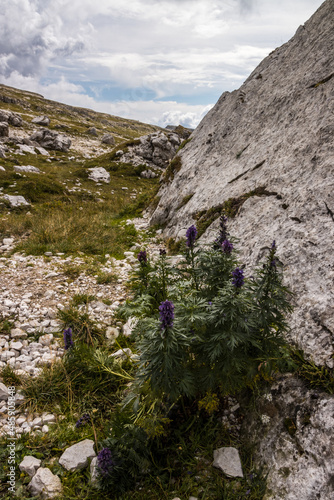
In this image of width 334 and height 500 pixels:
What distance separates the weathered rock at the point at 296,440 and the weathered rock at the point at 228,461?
0.96 feet

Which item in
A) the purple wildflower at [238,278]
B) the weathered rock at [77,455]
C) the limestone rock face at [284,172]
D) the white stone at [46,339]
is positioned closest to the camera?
the purple wildflower at [238,278]

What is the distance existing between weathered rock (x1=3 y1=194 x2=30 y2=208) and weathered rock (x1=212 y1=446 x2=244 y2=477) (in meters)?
16.3

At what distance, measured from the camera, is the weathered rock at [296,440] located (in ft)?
9.51

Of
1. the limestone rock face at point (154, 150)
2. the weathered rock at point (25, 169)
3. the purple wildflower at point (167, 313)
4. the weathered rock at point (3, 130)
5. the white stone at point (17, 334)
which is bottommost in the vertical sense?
the white stone at point (17, 334)

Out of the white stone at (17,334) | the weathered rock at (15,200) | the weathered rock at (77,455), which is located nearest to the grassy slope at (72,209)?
the weathered rock at (15,200)

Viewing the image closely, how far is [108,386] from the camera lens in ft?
16.4

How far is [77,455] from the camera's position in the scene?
3.77m

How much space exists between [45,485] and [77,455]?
1.58ft

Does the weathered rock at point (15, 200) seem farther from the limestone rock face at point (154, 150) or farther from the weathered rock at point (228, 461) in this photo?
the limestone rock face at point (154, 150)

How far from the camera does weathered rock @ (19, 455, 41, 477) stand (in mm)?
3572

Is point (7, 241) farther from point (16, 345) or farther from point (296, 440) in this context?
point (296, 440)

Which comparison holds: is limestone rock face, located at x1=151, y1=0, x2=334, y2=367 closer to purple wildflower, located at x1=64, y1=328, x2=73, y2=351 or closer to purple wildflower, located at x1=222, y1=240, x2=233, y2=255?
purple wildflower, located at x1=222, y1=240, x2=233, y2=255

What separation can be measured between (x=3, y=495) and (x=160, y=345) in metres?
2.80

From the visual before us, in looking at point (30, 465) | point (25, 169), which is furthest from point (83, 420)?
point (25, 169)
